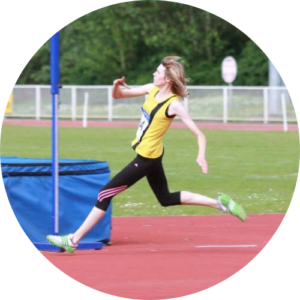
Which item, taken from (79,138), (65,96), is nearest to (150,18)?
(65,96)

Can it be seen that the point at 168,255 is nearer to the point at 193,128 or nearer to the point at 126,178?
the point at 126,178

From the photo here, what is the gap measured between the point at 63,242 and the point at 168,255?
108cm

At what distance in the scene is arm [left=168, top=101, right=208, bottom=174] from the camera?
870cm

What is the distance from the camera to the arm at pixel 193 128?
8.70 metres

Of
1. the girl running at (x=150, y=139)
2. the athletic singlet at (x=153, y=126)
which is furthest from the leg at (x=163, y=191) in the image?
the athletic singlet at (x=153, y=126)

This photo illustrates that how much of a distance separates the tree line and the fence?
260 inches

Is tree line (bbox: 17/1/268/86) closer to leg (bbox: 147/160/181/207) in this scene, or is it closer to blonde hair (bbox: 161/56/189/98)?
leg (bbox: 147/160/181/207)

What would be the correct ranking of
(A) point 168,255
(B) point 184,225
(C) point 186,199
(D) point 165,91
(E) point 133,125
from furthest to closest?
1. (E) point 133,125
2. (B) point 184,225
3. (C) point 186,199
4. (A) point 168,255
5. (D) point 165,91

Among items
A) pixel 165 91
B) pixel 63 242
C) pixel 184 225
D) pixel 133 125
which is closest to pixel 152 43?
pixel 133 125

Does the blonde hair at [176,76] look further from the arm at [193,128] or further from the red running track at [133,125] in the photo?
the red running track at [133,125]

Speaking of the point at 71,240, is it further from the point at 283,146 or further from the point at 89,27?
the point at 89,27

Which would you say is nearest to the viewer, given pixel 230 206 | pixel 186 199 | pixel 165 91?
pixel 165 91

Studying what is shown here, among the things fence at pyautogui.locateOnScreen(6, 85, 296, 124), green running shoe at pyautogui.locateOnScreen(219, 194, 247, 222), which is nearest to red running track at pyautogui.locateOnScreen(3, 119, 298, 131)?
fence at pyautogui.locateOnScreen(6, 85, 296, 124)

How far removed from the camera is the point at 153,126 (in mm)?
9039
